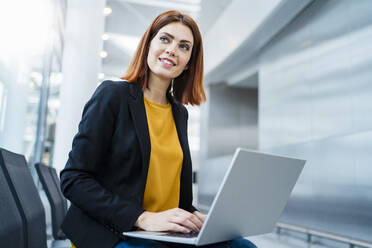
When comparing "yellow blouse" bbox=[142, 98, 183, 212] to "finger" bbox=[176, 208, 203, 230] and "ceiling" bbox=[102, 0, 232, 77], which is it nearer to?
"finger" bbox=[176, 208, 203, 230]

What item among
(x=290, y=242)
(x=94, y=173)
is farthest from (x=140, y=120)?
(x=290, y=242)

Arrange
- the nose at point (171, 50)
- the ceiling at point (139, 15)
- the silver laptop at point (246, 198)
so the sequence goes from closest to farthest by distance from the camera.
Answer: the silver laptop at point (246, 198) < the nose at point (171, 50) < the ceiling at point (139, 15)

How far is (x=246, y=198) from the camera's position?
1004mm

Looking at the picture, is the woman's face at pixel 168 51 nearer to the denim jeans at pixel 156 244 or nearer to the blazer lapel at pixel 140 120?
the blazer lapel at pixel 140 120

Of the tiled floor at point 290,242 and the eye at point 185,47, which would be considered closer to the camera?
the eye at point 185,47

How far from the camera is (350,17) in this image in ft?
16.0

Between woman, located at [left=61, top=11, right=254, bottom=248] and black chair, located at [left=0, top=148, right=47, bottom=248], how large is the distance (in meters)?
0.21

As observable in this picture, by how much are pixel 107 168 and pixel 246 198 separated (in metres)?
0.47

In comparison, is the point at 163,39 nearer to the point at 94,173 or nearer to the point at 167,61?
the point at 167,61

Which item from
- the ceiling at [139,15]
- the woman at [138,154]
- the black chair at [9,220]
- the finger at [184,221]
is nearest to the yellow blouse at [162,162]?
the woman at [138,154]

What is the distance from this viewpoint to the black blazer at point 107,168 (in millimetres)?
1056

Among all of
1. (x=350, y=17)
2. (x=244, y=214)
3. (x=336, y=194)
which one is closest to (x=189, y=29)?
(x=244, y=214)

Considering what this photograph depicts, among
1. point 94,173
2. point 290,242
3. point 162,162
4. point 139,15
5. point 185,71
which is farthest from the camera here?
point 139,15

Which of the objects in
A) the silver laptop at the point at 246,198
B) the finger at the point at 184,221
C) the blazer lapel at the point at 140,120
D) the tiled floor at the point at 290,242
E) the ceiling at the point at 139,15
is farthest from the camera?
the ceiling at the point at 139,15
